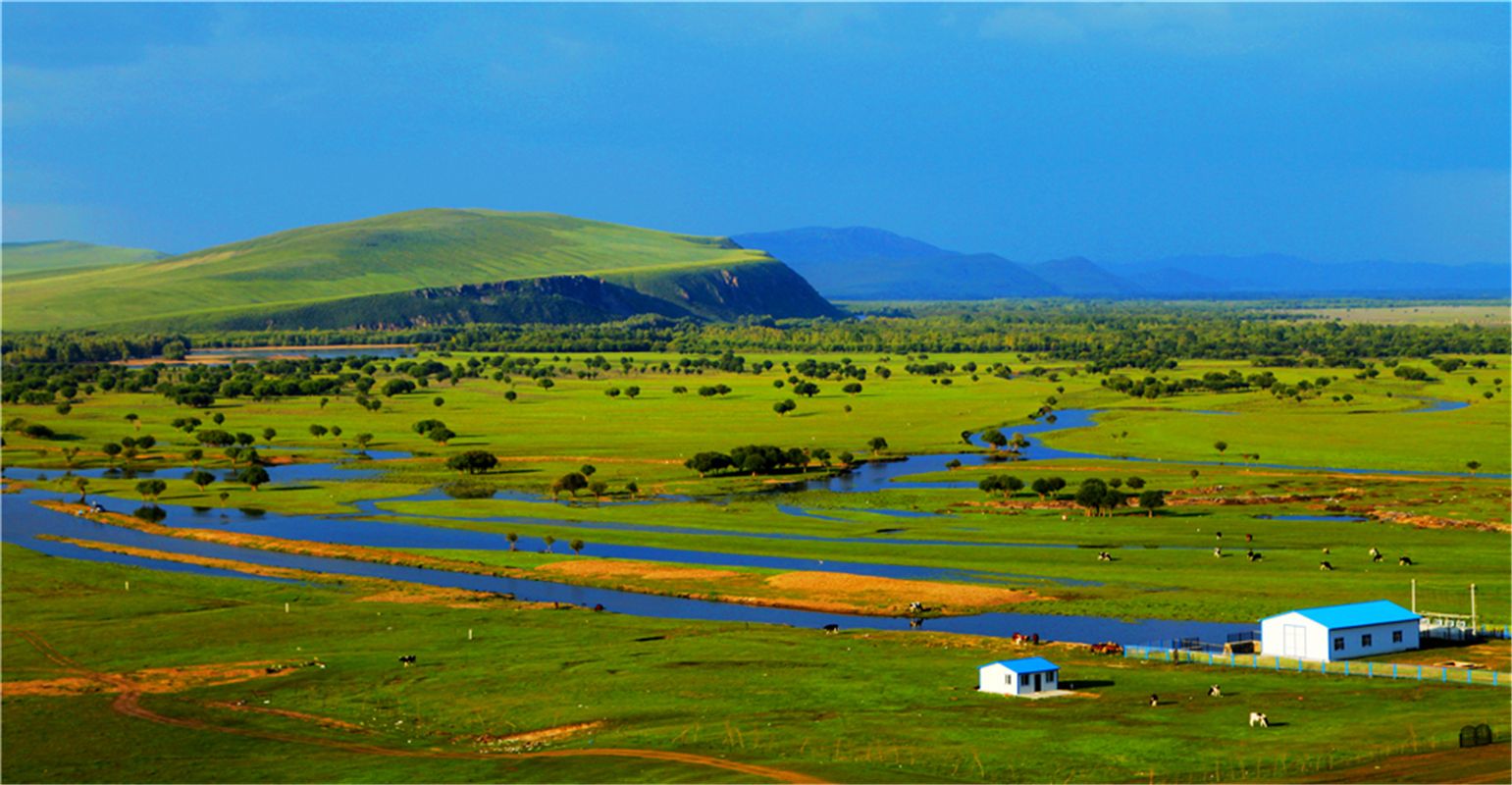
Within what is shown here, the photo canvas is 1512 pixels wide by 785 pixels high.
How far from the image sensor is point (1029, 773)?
4856 cm

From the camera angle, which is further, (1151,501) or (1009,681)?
(1151,501)

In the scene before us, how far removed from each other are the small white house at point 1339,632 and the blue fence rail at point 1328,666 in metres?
0.53

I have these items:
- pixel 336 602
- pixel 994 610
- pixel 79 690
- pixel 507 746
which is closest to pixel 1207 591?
pixel 994 610

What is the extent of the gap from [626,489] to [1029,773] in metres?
74.5

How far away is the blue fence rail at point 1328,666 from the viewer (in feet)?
193

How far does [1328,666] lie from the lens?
205 ft

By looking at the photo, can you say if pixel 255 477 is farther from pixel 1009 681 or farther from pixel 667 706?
pixel 1009 681

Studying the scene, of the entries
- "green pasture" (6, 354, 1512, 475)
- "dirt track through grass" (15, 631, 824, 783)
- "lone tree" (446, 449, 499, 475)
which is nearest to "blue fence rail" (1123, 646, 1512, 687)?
"dirt track through grass" (15, 631, 824, 783)

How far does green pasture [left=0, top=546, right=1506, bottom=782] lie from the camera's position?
166 feet

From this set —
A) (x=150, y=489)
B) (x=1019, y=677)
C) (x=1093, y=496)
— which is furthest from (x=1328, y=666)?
(x=150, y=489)

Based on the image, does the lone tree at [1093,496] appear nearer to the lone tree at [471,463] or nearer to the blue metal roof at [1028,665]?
the blue metal roof at [1028,665]

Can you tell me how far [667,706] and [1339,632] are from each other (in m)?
26.5

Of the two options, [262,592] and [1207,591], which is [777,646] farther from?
[262,592]

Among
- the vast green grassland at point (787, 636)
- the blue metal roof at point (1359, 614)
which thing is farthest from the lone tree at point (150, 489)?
the blue metal roof at point (1359, 614)
